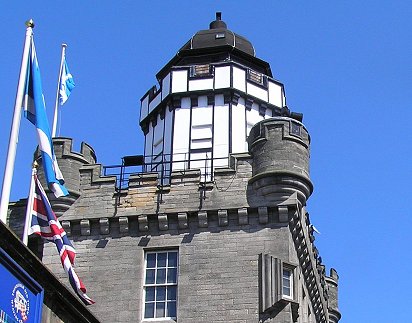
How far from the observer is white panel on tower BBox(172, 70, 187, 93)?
34.3 m

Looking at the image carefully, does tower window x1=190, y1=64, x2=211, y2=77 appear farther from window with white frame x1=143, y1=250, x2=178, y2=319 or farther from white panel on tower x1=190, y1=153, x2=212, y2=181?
window with white frame x1=143, y1=250, x2=178, y2=319

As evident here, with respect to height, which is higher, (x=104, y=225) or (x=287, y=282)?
(x=104, y=225)

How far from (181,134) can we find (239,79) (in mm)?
3171

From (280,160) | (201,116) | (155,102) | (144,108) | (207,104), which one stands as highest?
(144,108)

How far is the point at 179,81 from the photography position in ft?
113

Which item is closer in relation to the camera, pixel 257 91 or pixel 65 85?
pixel 65 85

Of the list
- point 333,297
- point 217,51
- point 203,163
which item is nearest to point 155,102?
point 217,51

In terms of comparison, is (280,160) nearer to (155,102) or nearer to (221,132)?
(221,132)

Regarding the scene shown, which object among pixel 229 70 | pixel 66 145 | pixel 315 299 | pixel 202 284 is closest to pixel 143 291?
pixel 202 284

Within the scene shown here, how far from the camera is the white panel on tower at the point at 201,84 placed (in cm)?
3416

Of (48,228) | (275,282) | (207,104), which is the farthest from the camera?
(207,104)

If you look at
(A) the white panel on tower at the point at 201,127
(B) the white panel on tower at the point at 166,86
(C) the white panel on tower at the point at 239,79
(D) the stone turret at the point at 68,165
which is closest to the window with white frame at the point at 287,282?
(D) the stone turret at the point at 68,165

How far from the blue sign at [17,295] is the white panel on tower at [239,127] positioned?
16.9 meters

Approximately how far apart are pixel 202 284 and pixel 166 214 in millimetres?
2529
